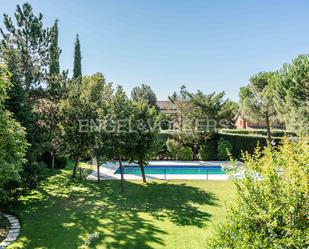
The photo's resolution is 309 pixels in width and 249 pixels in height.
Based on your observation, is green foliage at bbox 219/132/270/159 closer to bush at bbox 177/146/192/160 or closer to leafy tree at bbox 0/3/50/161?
bush at bbox 177/146/192/160

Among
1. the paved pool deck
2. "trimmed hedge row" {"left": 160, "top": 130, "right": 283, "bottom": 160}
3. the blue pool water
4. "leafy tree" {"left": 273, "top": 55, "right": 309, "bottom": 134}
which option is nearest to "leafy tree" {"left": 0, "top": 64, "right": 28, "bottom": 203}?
the paved pool deck

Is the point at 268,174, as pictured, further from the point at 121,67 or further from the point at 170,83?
the point at 170,83

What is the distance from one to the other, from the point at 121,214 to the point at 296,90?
17525 mm

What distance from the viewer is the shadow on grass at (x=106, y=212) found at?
8961mm

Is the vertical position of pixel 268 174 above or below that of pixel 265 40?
below

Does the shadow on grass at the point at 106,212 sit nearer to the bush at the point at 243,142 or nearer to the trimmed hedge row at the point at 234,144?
the trimmed hedge row at the point at 234,144

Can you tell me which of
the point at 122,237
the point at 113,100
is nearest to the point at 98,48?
the point at 113,100

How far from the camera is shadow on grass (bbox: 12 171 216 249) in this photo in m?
8.96

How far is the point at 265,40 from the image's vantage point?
74.4ft

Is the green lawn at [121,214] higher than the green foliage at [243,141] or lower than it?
lower

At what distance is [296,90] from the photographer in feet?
70.2

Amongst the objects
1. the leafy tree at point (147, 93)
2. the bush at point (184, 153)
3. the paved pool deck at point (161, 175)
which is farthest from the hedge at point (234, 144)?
the leafy tree at point (147, 93)

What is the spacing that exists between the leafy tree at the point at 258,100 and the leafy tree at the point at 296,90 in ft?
13.0

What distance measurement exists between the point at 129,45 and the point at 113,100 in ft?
51.1
